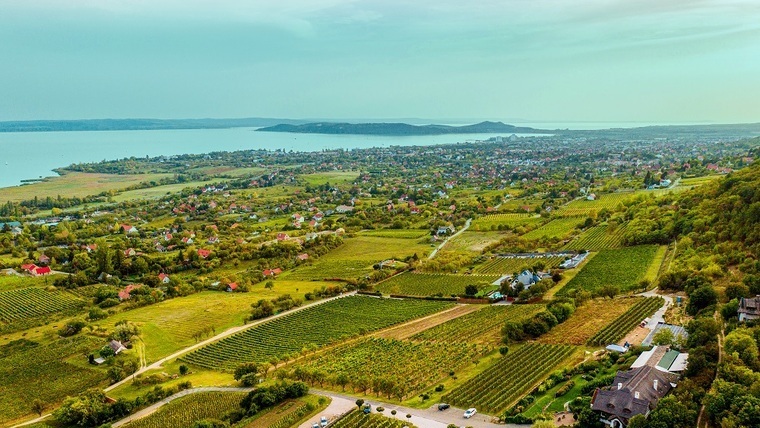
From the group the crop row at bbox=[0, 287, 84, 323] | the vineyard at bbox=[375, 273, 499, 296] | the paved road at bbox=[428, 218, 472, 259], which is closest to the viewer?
the crop row at bbox=[0, 287, 84, 323]

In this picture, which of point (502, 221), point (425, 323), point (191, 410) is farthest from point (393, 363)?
point (502, 221)

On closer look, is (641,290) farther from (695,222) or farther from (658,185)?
(658,185)

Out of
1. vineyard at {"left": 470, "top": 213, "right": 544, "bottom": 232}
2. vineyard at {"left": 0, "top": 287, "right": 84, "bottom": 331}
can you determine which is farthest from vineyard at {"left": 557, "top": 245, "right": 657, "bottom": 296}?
vineyard at {"left": 0, "top": 287, "right": 84, "bottom": 331}

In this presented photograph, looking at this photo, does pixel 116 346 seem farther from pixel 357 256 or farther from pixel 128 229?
pixel 128 229

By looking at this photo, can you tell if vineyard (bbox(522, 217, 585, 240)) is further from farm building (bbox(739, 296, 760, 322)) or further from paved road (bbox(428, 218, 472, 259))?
farm building (bbox(739, 296, 760, 322))

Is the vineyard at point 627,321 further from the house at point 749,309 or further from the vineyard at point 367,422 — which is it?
the vineyard at point 367,422

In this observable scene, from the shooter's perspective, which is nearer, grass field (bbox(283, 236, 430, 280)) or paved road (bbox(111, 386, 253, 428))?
paved road (bbox(111, 386, 253, 428))
